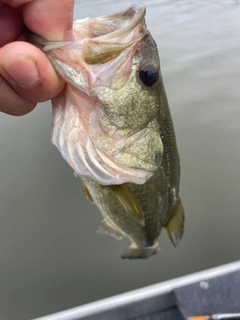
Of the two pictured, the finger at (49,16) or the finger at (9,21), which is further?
the finger at (9,21)

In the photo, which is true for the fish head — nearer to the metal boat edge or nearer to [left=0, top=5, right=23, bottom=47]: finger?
[left=0, top=5, right=23, bottom=47]: finger

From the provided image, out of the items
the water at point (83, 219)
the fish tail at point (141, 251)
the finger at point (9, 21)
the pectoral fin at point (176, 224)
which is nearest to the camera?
the finger at point (9, 21)

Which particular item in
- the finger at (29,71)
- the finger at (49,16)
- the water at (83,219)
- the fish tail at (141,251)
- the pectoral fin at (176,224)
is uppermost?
the finger at (49,16)

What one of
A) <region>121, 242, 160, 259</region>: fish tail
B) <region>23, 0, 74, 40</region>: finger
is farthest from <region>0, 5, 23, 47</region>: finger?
<region>121, 242, 160, 259</region>: fish tail

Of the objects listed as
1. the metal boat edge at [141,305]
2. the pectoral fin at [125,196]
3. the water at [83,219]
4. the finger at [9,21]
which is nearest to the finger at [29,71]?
the finger at [9,21]

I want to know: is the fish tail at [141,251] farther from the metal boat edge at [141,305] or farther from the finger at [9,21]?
the finger at [9,21]

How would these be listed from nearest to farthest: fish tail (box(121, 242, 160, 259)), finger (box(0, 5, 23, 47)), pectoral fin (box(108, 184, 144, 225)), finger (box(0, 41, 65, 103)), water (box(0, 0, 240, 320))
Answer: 1. finger (box(0, 41, 65, 103))
2. finger (box(0, 5, 23, 47))
3. pectoral fin (box(108, 184, 144, 225))
4. fish tail (box(121, 242, 160, 259))
5. water (box(0, 0, 240, 320))

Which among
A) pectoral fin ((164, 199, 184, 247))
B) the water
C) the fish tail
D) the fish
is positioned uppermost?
the fish
